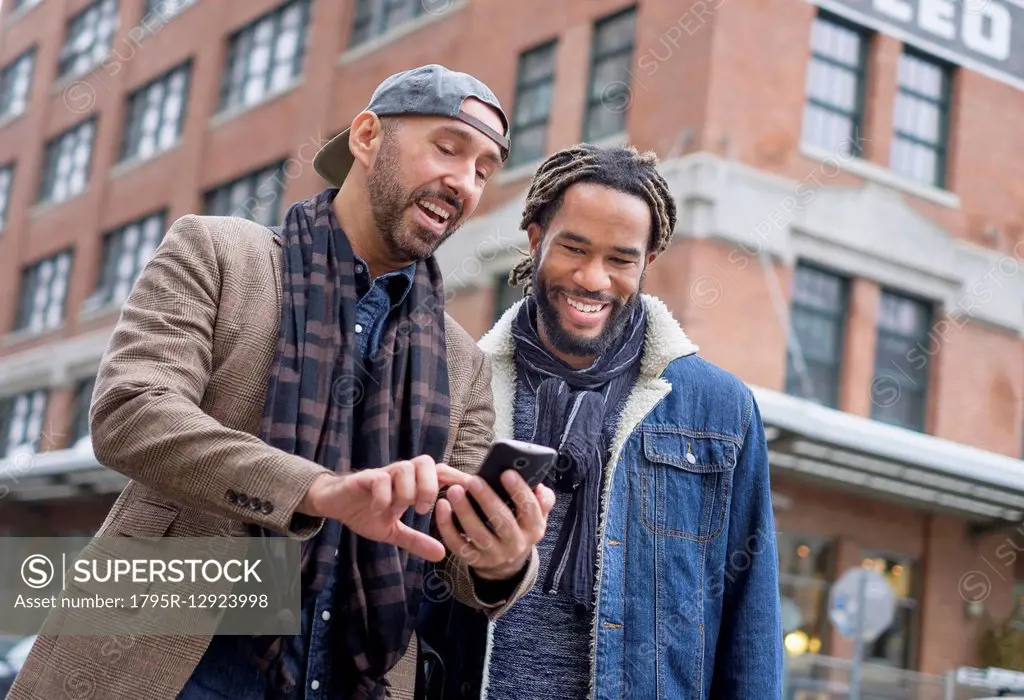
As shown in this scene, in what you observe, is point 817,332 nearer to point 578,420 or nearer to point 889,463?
point 889,463

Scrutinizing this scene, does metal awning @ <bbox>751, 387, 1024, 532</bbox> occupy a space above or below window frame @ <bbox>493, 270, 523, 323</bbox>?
below

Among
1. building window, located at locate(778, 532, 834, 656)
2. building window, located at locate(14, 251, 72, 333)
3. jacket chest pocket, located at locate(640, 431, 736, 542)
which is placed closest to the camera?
jacket chest pocket, located at locate(640, 431, 736, 542)

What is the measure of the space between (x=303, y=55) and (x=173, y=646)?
21.3m

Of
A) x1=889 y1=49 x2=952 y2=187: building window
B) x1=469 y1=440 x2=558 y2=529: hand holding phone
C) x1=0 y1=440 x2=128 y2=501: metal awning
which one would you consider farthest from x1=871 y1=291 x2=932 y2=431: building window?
x1=469 y1=440 x2=558 y2=529: hand holding phone

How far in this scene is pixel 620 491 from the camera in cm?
326

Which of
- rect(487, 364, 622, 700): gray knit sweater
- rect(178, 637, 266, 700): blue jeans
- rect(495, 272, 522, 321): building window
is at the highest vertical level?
rect(495, 272, 522, 321): building window

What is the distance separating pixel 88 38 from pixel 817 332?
67.5 ft

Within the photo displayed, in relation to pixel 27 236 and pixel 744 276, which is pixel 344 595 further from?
pixel 27 236

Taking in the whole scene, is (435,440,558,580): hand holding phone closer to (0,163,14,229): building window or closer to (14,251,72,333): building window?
(14,251,72,333): building window

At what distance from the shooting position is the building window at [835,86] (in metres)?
16.4

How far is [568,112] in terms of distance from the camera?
54.6 ft

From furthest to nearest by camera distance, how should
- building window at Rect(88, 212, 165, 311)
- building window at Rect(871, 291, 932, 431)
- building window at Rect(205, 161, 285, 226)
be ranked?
building window at Rect(88, 212, 165, 311) < building window at Rect(205, 161, 285, 226) < building window at Rect(871, 291, 932, 431)

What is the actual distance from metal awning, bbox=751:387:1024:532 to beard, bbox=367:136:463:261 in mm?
10498

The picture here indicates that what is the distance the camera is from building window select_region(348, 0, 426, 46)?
2023cm
